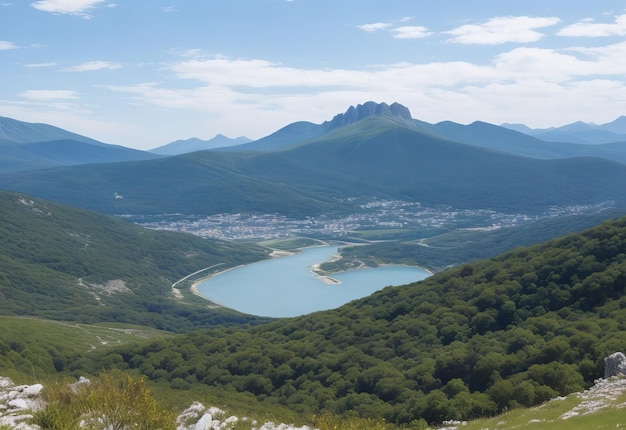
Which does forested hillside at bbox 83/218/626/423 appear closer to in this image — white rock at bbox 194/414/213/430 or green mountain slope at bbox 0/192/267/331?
white rock at bbox 194/414/213/430

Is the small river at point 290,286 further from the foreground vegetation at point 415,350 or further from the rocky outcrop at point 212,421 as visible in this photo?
the rocky outcrop at point 212,421

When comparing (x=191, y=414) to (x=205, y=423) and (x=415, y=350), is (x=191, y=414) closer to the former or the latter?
(x=205, y=423)

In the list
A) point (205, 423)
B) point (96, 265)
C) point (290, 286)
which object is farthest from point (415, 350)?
point (96, 265)

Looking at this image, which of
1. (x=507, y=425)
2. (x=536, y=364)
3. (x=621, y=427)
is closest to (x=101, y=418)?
(x=507, y=425)

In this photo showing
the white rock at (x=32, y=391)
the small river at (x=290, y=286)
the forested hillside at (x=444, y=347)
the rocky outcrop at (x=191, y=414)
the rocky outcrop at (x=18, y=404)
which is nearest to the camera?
the rocky outcrop at (x=18, y=404)

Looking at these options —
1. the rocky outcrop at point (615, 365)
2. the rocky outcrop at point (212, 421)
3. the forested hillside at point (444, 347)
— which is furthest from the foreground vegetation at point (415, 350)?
the rocky outcrop at point (615, 365)

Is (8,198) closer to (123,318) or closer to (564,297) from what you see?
(123,318)
